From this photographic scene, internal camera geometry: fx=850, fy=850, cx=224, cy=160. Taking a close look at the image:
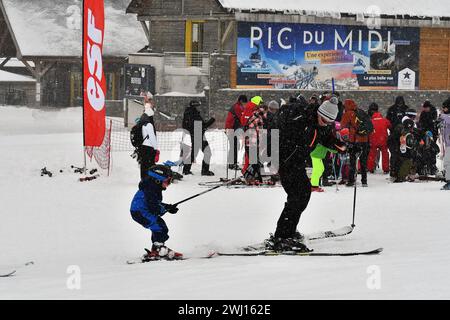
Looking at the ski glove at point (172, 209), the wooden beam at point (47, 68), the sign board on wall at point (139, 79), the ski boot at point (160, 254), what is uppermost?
the wooden beam at point (47, 68)

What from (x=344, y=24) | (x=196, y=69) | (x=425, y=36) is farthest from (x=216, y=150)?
(x=425, y=36)

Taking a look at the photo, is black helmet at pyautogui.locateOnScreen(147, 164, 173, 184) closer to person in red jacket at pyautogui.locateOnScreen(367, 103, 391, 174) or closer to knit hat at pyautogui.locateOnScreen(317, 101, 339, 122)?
knit hat at pyautogui.locateOnScreen(317, 101, 339, 122)

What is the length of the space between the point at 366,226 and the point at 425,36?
21711 millimetres

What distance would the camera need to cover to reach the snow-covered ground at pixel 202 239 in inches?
310

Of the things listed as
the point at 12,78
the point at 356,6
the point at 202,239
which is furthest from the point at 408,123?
the point at 12,78

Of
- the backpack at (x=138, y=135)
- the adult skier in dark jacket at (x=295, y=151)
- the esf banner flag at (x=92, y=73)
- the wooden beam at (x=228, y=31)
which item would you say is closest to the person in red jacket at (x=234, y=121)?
the esf banner flag at (x=92, y=73)

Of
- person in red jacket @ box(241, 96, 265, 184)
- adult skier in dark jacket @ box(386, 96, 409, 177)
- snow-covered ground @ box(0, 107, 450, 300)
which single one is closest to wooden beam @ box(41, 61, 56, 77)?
snow-covered ground @ box(0, 107, 450, 300)

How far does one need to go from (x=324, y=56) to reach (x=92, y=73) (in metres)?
14.9

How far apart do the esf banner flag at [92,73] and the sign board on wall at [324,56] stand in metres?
12.4

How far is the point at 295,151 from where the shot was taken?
991cm

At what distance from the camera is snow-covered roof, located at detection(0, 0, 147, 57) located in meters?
40.9

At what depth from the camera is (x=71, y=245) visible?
38.0 feet

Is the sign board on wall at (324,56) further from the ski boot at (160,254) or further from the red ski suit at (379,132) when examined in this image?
the ski boot at (160,254)

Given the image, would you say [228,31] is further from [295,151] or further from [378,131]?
[295,151]
